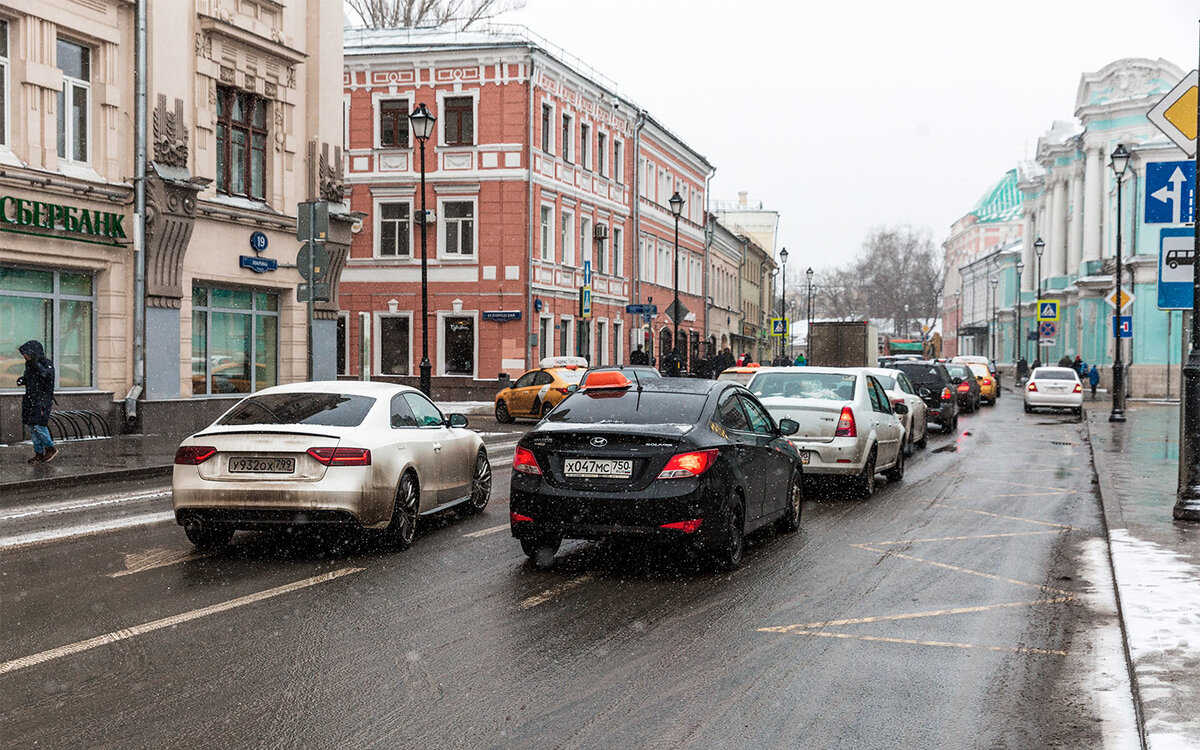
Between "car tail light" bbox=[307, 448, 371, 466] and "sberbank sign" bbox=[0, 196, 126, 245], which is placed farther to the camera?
"sberbank sign" bbox=[0, 196, 126, 245]

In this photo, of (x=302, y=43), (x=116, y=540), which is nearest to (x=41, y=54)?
(x=302, y=43)

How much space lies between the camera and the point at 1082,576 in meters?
9.03

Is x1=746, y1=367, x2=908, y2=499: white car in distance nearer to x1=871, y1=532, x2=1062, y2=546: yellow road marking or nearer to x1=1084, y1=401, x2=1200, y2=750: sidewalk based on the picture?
x1=871, y1=532, x2=1062, y2=546: yellow road marking

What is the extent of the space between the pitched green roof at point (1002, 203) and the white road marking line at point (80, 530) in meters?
115

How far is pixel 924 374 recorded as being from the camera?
1206 inches

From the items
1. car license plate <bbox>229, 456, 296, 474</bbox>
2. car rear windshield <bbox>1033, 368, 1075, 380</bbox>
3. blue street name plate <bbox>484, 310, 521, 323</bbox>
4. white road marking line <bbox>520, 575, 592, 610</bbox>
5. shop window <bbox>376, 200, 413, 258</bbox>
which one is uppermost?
shop window <bbox>376, 200, 413, 258</bbox>

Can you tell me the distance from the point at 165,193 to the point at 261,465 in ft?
44.6

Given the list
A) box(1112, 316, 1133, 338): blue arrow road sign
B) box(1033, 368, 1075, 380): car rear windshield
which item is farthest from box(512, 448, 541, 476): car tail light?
box(1033, 368, 1075, 380): car rear windshield

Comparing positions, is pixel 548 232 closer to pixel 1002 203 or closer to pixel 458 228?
pixel 458 228

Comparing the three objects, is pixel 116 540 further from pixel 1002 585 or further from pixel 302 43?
pixel 302 43

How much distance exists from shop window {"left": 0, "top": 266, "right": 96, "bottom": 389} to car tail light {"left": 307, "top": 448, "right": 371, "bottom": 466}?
479 inches

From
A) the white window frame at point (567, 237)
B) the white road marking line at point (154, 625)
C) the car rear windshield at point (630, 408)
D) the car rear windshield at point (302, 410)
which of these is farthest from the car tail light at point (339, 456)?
the white window frame at point (567, 237)

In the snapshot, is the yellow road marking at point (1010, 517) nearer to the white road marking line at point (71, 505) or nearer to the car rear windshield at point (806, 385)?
the car rear windshield at point (806, 385)

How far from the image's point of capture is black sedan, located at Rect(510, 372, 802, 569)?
848cm
